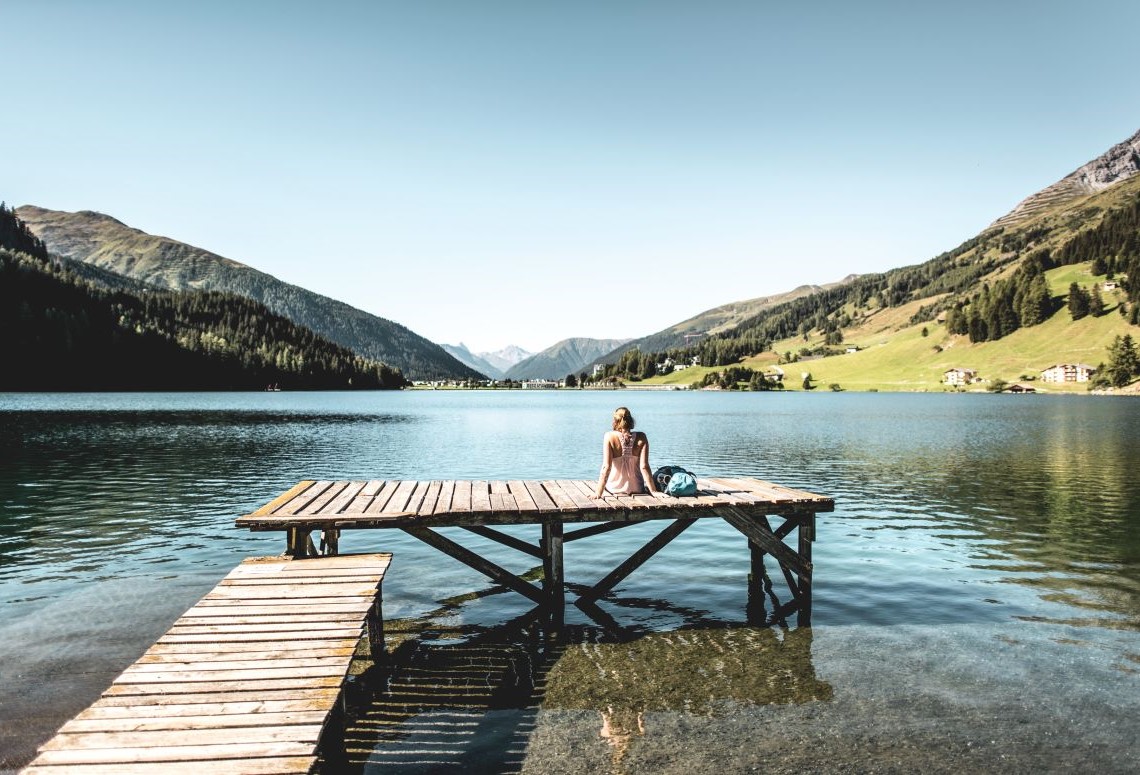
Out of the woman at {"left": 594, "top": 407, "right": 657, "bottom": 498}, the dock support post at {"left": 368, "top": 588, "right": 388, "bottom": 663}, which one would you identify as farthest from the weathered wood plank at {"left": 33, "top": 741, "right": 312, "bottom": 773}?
the woman at {"left": 594, "top": 407, "right": 657, "bottom": 498}

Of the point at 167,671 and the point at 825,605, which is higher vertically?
the point at 167,671

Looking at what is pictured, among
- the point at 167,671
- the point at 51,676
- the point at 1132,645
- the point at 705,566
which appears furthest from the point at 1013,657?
the point at 51,676

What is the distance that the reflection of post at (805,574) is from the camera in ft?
56.4

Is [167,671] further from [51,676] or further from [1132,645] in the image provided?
[1132,645]

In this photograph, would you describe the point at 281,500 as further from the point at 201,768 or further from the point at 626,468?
the point at 201,768

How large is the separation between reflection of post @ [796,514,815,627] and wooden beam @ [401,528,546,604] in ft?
20.7

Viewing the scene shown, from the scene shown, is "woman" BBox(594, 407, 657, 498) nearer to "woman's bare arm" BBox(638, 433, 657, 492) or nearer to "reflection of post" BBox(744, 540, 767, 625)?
"woman's bare arm" BBox(638, 433, 657, 492)

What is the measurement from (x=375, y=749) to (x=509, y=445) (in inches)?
2198

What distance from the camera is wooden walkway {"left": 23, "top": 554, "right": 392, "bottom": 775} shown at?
7.17m

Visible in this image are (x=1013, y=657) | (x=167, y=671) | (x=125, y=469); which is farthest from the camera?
(x=125, y=469)

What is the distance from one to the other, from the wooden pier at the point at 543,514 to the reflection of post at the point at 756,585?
0.03 metres

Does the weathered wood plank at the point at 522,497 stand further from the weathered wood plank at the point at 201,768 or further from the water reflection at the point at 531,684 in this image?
the weathered wood plank at the point at 201,768

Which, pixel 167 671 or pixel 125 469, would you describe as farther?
pixel 125 469

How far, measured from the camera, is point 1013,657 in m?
14.8
